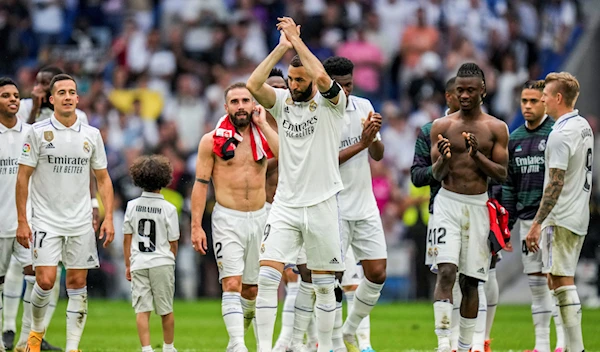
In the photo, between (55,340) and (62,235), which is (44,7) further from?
(62,235)

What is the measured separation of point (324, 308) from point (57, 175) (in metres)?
3.25

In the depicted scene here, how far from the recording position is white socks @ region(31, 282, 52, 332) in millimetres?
11617

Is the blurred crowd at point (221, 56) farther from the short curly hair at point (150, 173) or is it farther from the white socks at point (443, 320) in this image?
the white socks at point (443, 320)

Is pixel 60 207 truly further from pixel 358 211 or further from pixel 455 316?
pixel 455 316

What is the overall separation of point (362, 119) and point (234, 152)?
1.50 metres

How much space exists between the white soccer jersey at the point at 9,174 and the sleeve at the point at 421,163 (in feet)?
14.1

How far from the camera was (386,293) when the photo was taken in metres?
22.5

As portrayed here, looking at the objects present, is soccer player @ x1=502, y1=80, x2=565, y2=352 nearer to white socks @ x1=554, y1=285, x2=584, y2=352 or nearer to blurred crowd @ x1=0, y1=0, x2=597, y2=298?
white socks @ x1=554, y1=285, x2=584, y2=352

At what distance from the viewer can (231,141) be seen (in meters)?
11.6

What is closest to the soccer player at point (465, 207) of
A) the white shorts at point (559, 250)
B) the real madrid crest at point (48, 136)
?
the white shorts at point (559, 250)

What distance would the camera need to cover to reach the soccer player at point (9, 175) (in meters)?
12.2

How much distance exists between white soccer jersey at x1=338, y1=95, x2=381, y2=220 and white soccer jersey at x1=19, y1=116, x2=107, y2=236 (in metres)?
2.78

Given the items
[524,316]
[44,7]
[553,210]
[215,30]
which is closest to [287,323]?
[553,210]

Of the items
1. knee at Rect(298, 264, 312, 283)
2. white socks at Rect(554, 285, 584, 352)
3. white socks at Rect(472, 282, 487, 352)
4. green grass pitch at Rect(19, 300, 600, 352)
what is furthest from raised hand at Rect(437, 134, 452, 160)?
green grass pitch at Rect(19, 300, 600, 352)
